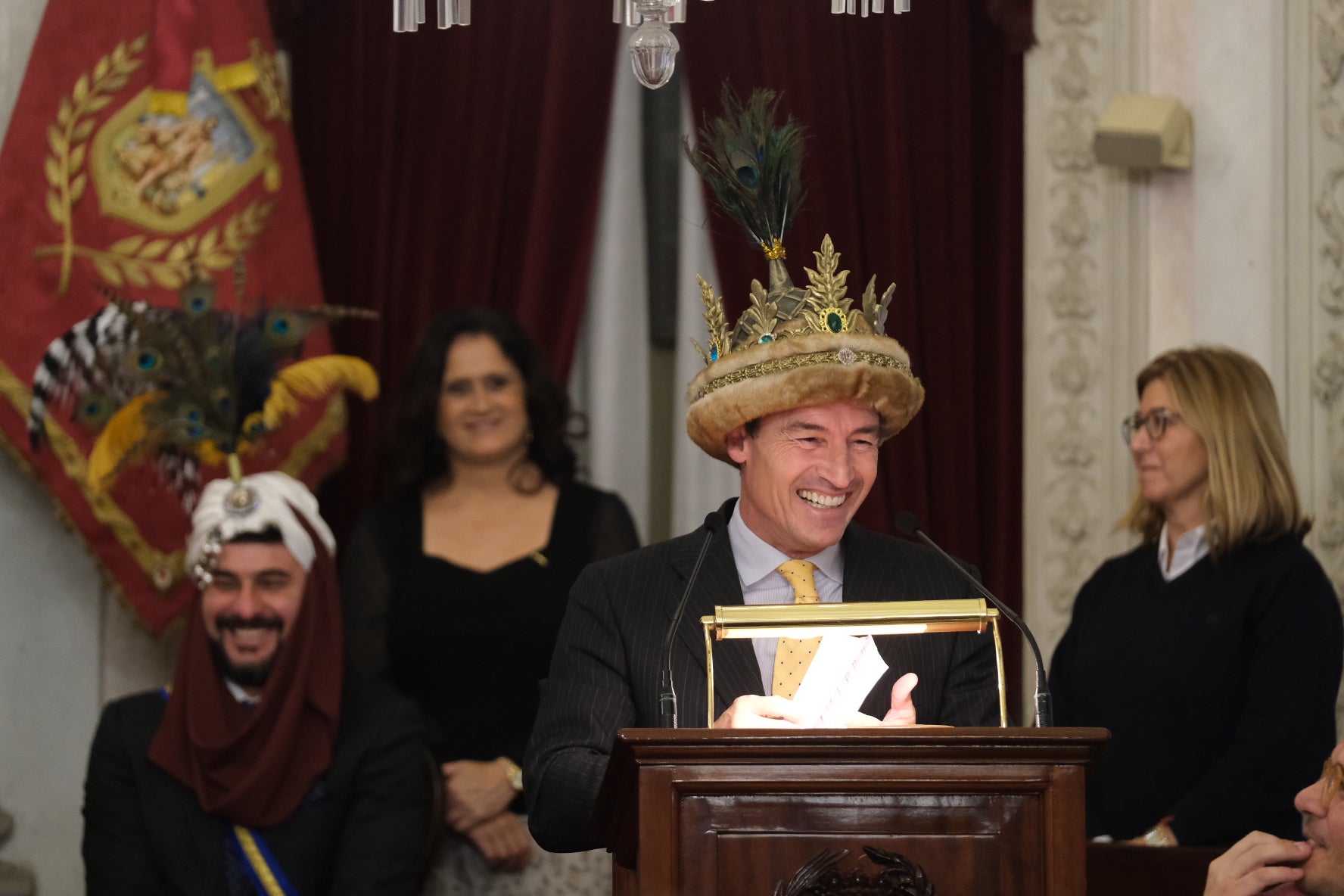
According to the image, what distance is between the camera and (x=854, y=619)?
270cm

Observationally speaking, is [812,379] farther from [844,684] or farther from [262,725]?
[262,725]

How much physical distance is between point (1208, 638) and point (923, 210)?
195 centimetres

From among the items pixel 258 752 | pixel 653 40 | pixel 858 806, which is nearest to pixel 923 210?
pixel 258 752

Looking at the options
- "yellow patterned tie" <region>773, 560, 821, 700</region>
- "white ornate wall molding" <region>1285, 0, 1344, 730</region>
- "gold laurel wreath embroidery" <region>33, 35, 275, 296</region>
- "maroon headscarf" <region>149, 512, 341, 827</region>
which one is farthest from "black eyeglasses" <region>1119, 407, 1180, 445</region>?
"gold laurel wreath embroidery" <region>33, 35, 275, 296</region>

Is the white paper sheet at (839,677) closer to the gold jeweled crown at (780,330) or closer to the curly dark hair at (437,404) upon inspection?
the gold jeweled crown at (780,330)

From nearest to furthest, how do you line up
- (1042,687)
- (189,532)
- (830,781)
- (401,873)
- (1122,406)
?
1. (830,781)
2. (1042,687)
3. (401,873)
4. (189,532)
5. (1122,406)

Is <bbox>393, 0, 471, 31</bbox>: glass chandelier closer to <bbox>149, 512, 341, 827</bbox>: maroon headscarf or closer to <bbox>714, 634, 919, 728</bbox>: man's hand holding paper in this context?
<bbox>714, 634, 919, 728</bbox>: man's hand holding paper

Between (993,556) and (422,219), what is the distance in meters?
1.98

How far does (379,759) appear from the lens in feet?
14.7

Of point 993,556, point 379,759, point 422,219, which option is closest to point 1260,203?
point 993,556

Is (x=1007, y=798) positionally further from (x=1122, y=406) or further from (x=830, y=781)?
(x=1122, y=406)

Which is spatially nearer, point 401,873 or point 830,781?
point 830,781

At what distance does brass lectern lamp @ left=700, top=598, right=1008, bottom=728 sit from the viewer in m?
2.70

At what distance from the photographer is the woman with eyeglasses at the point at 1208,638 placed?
158 inches
